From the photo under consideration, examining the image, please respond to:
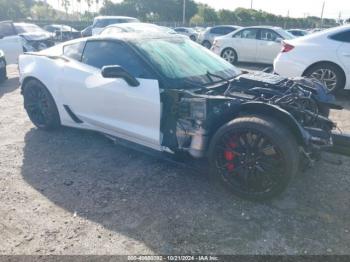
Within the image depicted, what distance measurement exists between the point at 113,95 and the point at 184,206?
151 cm

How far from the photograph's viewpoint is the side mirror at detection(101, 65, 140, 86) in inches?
133

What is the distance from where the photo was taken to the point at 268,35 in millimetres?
11172

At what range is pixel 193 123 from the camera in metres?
3.25

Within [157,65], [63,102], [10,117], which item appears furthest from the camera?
[10,117]

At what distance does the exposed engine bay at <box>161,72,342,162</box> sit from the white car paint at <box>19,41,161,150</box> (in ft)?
0.65

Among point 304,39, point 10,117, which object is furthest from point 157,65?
point 304,39

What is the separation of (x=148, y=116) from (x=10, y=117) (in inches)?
135

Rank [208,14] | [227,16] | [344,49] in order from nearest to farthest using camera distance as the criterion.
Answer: [344,49] → [227,16] → [208,14]

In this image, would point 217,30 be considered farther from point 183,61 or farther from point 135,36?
point 183,61

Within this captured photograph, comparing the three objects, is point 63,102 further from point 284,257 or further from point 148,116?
point 284,257

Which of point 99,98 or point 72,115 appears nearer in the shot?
point 99,98

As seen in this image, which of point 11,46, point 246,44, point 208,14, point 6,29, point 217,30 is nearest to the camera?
point 11,46

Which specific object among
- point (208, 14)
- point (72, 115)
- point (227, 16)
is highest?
point (208, 14)

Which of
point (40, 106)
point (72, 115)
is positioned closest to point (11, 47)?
point (40, 106)
